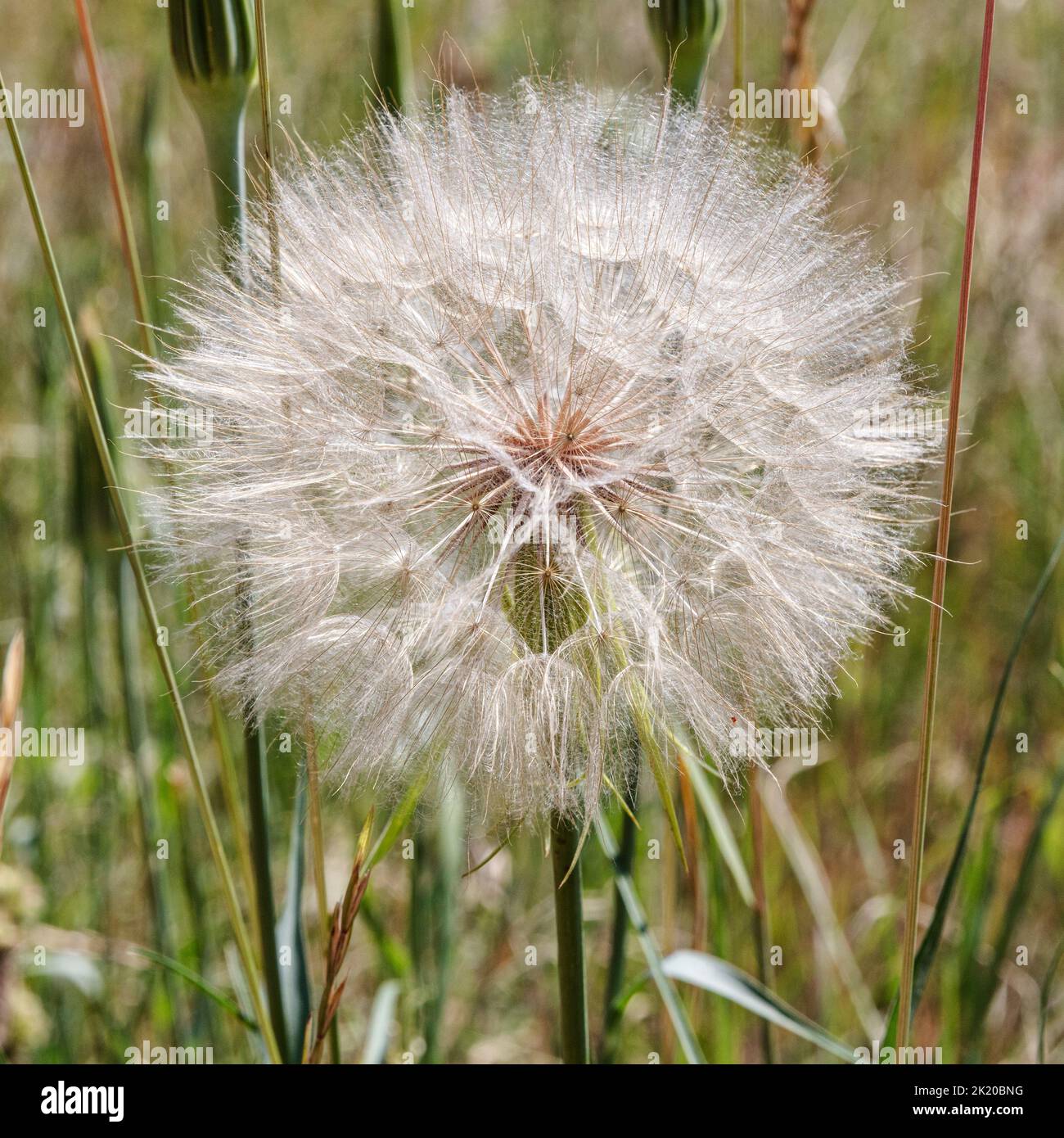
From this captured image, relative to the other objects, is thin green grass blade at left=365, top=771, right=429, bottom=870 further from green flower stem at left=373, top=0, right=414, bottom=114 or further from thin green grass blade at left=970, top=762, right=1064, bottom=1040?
thin green grass blade at left=970, top=762, right=1064, bottom=1040

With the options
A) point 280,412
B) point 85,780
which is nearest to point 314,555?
point 280,412

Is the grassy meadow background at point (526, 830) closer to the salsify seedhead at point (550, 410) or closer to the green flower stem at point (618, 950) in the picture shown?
the green flower stem at point (618, 950)

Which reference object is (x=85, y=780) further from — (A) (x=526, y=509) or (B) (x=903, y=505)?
(B) (x=903, y=505)

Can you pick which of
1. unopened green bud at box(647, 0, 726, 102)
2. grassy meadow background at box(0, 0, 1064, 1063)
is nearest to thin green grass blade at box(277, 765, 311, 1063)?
grassy meadow background at box(0, 0, 1064, 1063)

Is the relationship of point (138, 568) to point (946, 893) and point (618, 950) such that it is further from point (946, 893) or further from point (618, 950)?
point (946, 893)

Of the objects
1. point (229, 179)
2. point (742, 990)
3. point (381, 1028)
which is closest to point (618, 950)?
point (742, 990)

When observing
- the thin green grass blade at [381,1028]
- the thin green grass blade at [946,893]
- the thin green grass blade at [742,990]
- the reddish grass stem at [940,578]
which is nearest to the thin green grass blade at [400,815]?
the thin green grass blade at [381,1028]
